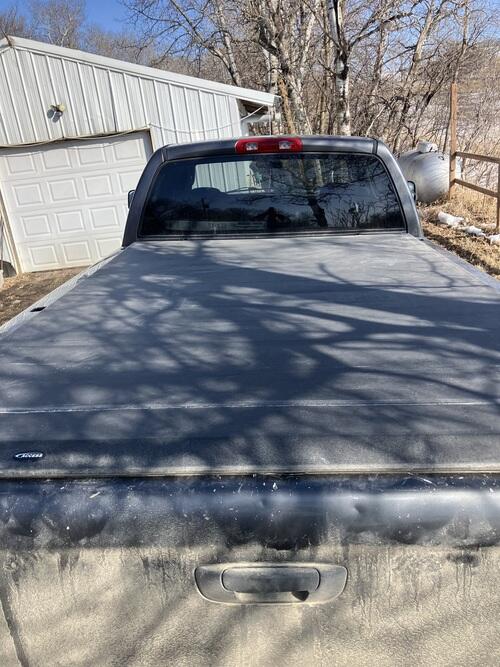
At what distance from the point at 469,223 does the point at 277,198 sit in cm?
775

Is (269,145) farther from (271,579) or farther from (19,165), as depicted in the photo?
(19,165)

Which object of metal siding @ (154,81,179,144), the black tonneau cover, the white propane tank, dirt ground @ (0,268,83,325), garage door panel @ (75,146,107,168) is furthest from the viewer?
the white propane tank

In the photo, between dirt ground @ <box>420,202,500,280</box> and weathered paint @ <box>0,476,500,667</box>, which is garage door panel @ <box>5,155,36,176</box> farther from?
weathered paint @ <box>0,476,500,667</box>

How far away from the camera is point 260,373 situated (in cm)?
161

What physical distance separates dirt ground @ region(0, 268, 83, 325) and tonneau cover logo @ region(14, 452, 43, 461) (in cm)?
735

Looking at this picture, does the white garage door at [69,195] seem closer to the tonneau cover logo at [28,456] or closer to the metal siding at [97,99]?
the metal siding at [97,99]

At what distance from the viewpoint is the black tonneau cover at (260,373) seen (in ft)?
3.82

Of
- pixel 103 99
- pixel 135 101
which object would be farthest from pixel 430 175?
pixel 103 99

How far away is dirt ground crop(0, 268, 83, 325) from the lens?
862 centimetres

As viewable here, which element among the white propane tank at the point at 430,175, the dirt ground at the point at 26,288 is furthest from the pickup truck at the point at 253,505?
the white propane tank at the point at 430,175

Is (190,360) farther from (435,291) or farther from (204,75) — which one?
(204,75)

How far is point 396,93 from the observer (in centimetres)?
1482

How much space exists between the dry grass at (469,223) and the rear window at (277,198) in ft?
13.5

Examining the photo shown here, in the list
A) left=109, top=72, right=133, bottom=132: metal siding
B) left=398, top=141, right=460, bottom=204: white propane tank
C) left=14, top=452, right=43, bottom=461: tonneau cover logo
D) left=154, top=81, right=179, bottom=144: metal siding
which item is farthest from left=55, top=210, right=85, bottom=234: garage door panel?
A: left=14, top=452, right=43, bottom=461: tonneau cover logo
